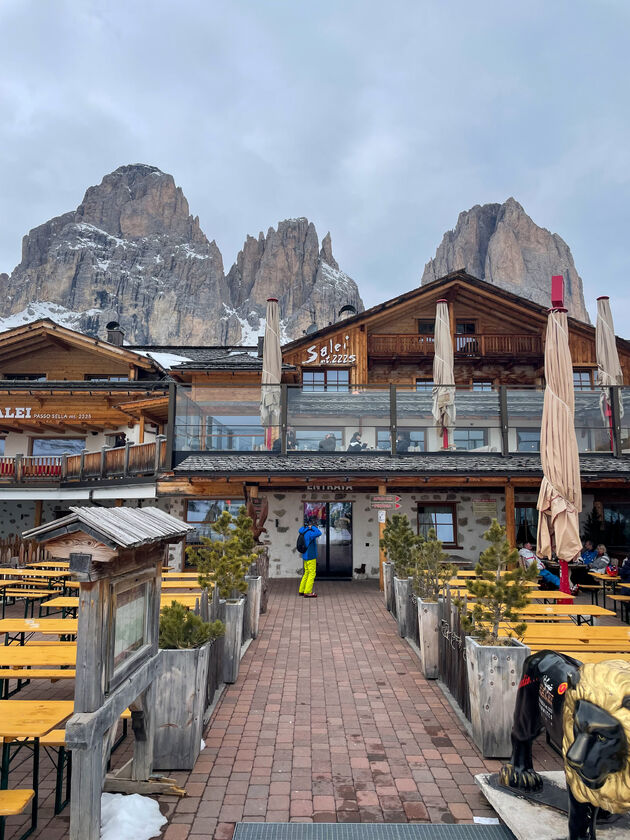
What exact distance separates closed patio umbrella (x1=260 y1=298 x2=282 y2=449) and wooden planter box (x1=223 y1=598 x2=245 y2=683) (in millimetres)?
7156

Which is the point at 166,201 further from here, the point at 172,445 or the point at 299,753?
the point at 299,753

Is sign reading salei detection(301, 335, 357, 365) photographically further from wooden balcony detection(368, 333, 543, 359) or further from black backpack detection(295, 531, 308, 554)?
black backpack detection(295, 531, 308, 554)

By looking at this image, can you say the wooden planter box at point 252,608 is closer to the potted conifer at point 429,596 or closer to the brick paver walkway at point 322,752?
the brick paver walkway at point 322,752

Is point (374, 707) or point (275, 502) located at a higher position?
point (275, 502)

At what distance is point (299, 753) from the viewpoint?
430 centimetres

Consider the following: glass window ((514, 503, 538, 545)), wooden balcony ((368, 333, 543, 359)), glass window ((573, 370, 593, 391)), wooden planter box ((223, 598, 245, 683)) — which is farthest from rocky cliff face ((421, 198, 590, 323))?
wooden planter box ((223, 598, 245, 683))

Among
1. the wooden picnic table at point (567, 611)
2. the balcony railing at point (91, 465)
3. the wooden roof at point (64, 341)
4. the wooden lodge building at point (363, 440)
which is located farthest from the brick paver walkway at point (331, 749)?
the wooden roof at point (64, 341)

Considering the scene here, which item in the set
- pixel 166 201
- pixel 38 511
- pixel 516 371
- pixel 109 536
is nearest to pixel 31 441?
pixel 38 511

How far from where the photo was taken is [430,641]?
625 centimetres

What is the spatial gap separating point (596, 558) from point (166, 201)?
130m

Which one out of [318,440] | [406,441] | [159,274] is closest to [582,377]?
[406,441]

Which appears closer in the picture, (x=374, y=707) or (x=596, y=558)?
(x=374, y=707)

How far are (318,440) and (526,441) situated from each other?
4968 millimetres

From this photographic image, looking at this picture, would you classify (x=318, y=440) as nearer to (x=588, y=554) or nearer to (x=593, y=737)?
(x=588, y=554)
